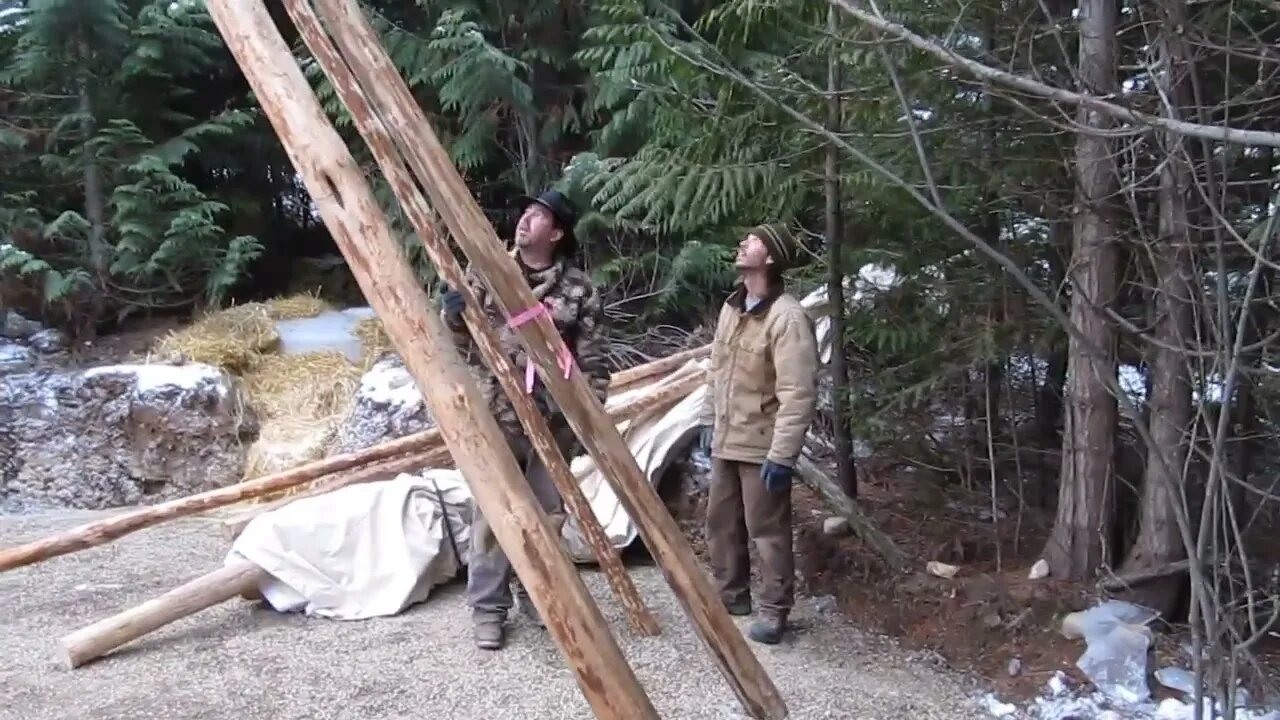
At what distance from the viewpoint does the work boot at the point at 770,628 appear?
14.1 feet

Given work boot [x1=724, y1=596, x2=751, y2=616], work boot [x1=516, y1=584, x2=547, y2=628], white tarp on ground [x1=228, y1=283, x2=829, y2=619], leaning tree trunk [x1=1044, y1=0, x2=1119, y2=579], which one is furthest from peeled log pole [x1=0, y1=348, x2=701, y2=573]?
leaning tree trunk [x1=1044, y1=0, x2=1119, y2=579]

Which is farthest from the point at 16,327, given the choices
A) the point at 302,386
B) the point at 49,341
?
the point at 302,386

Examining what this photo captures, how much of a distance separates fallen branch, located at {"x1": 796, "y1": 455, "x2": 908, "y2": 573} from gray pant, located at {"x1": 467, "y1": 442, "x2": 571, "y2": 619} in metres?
1.31

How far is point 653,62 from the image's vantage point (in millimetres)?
7082

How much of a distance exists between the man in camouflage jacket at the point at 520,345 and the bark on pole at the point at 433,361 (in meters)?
1.59

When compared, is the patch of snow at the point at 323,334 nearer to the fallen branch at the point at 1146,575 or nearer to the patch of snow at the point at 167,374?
the patch of snow at the point at 167,374

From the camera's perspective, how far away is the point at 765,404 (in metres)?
4.30

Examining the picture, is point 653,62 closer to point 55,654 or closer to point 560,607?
point 55,654

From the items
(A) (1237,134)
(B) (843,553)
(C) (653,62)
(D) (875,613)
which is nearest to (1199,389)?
(A) (1237,134)

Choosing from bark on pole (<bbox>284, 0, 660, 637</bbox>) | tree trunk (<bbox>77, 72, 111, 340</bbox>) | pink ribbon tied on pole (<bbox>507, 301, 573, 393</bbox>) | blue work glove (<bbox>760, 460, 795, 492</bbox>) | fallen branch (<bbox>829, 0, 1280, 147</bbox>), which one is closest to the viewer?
fallen branch (<bbox>829, 0, 1280, 147</bbox>)

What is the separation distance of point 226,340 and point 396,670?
4926 millimetres

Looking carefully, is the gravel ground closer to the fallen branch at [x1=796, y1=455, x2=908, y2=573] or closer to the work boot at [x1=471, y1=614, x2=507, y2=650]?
the work boot at [x1=471, y1=614, x2=507, y2=650]

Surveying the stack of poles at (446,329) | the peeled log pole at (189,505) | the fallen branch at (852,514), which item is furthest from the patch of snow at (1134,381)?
the peeled log pole at (189,505)

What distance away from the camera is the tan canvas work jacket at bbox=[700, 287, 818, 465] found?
408cm
